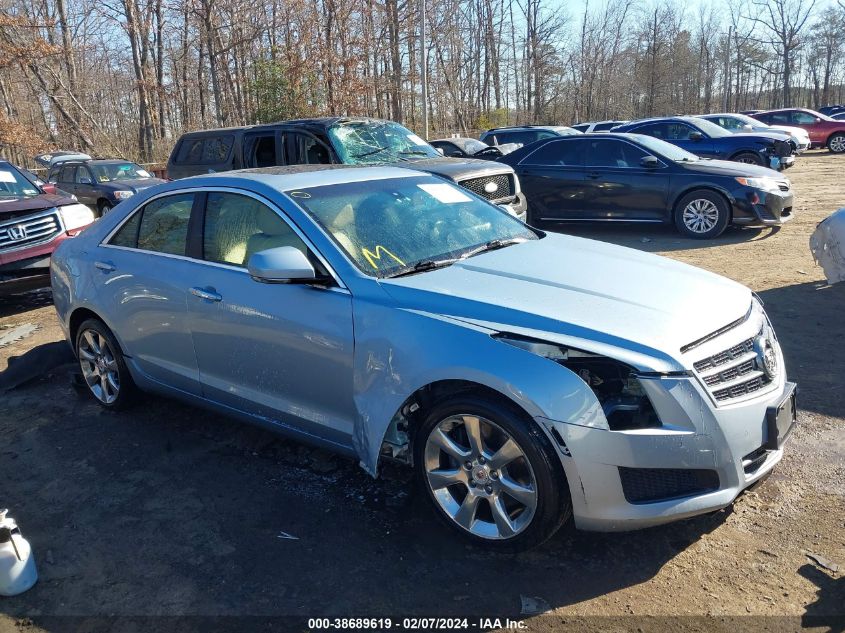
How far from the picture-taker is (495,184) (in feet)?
29.6

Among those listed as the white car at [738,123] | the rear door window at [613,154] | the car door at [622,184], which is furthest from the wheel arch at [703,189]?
the white car at [738,123]

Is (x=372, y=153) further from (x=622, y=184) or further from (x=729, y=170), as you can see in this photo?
(x=729, y=170)

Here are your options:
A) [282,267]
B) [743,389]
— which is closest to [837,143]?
[743,389]

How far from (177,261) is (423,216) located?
152 centimetres

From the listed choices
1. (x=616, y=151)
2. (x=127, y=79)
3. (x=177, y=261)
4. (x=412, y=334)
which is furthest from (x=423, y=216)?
(x=127, y=79)

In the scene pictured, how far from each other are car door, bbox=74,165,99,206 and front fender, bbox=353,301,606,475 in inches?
533

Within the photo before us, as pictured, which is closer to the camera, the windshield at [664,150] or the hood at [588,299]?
the hood at [588,299]

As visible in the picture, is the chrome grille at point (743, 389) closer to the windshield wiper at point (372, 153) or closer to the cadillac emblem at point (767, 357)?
the cadillac emblem at point (767, 357)

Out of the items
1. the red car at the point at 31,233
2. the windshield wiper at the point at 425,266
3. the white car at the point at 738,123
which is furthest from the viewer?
the white car at the point at 738,123

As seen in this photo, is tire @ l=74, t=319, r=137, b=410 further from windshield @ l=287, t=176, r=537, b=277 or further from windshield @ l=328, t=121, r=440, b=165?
windshield @ l=328, t=121, r=440, b=165

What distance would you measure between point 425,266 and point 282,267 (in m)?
0.72

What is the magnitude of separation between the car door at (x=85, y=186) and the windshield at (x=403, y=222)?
1265 centimetres

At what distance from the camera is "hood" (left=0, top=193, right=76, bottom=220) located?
7.86 meters

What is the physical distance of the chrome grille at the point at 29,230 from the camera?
7.74 m
